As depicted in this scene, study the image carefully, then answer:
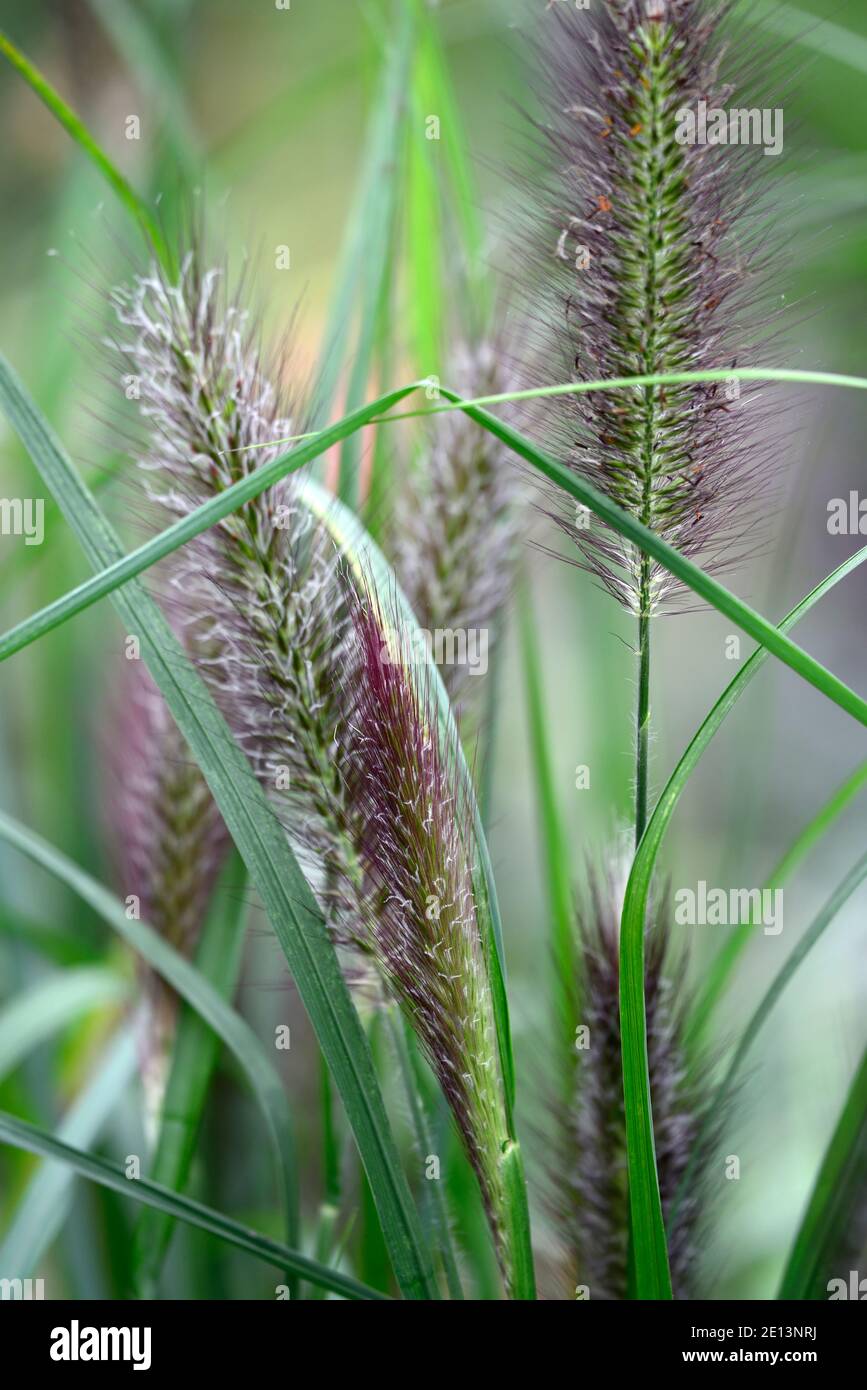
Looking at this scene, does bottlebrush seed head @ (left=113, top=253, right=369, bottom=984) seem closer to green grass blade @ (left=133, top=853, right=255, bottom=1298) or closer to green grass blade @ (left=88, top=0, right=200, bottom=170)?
green grass blade @ (left=133, top=853, right=255, bottom=1298)

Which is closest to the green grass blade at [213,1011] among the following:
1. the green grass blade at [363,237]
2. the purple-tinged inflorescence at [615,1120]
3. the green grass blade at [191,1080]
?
the green grass blade at [191,1080]

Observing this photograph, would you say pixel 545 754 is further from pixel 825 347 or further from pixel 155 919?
pixel 825 347

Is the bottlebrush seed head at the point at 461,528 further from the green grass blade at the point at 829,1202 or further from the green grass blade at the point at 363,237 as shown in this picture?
the green grass blade at the point at 829,1202

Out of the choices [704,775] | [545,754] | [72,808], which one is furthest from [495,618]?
[704,775]

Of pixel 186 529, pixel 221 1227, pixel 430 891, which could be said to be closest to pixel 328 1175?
pixel 221 1227

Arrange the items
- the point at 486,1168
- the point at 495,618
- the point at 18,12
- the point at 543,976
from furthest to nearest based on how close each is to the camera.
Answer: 1. the point at 18,12
2. the point at 543,976
3. the point at 495,618
4. the point at 486,1168

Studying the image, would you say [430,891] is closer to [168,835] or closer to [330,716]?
[330,716]

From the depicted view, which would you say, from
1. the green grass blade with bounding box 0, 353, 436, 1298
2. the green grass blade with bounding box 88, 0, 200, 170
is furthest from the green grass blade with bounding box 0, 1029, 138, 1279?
the green grass blade with bounding box 88, 0, 200, 170
